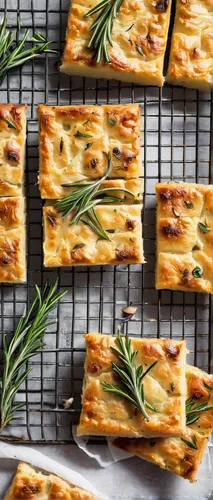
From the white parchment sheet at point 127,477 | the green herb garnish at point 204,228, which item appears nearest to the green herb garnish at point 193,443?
the white parchment sheet at point 127,477

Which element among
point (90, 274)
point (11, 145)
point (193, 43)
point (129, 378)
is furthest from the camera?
point (90, 274)

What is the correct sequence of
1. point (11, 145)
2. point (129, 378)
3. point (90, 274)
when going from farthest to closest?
point (90, 274) → point (11, 145) → point (129, 378)

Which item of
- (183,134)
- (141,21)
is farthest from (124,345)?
(141,21)

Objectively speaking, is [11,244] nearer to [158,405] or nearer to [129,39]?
[158,405]

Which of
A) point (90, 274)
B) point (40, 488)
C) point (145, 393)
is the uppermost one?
point (90, 274)

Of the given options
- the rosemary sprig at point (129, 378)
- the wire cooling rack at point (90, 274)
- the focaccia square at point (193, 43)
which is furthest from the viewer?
the wire cooling rack at point (90, 274)

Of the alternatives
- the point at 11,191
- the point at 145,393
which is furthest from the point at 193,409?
the point at 11,191

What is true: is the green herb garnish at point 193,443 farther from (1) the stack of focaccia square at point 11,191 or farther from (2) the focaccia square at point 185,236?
(1) the stack of focaccia square at point 11,191
